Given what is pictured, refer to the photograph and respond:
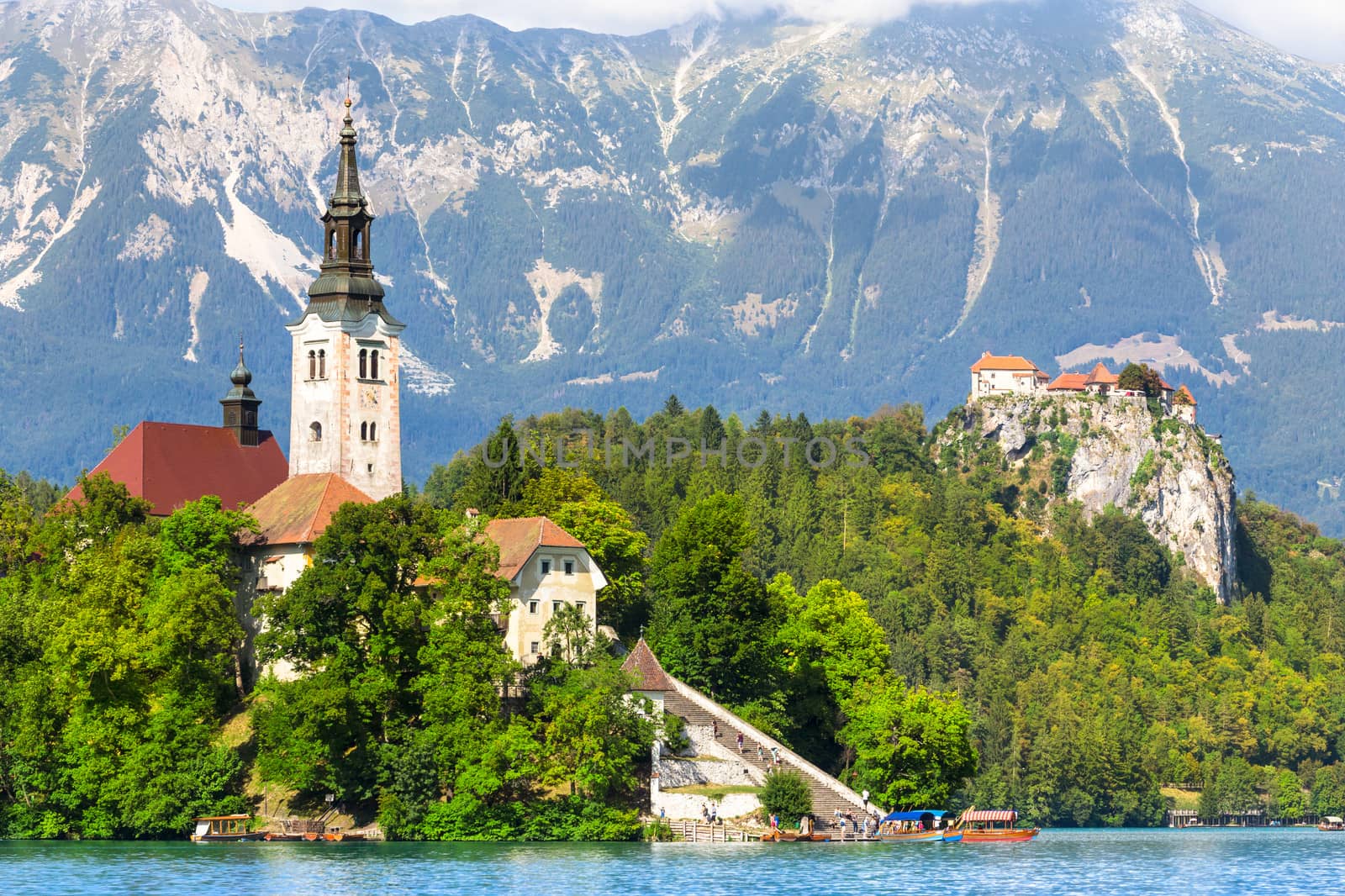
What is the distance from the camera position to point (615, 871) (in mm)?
85125

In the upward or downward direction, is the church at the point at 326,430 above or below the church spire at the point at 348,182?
below

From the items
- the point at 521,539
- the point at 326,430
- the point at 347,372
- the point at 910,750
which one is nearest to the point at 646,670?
the point at 521,539

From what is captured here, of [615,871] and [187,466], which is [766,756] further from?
[187,466]

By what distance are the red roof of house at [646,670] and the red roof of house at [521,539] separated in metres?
6.01

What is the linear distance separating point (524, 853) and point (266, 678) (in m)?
17.0

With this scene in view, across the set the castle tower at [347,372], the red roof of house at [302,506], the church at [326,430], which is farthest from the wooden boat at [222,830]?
the castle tower at [347,372]

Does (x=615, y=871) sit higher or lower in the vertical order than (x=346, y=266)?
lower

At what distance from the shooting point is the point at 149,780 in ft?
318

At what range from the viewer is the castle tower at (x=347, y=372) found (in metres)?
117

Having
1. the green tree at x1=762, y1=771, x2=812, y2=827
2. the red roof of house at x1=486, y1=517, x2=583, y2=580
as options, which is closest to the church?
the red roof of house at x1=486, y1=517, x2=583, y2=580

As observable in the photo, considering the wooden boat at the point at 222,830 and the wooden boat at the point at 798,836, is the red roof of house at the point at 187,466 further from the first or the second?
the wooden boat at the point at 798,836

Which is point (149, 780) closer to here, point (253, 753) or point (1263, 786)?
point (253, 753)

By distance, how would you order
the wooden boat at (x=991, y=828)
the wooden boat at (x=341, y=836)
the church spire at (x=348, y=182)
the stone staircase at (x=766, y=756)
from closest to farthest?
1. the wooden boat at (x=341, y=836)
2. the stone staircase at (x=766, y=756)
3. the wooden boat at (x=991, y=828)
4. the church spire at (x=348, y=182)

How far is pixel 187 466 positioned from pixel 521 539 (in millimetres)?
21890
